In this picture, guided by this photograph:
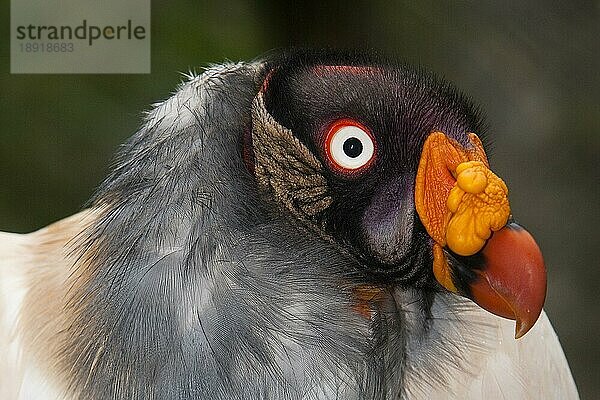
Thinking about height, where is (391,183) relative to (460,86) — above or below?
below

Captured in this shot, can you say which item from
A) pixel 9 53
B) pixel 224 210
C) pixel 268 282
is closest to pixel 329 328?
pixel 268 282

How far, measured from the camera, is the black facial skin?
1098mm

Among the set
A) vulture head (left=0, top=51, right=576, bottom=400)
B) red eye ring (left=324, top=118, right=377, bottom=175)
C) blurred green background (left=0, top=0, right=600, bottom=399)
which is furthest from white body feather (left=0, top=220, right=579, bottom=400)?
blurred green background (left=0, top=0, right=600, bottom=399)

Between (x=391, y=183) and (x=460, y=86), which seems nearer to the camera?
(x=391, y=183)

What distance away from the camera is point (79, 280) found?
48.2 inches

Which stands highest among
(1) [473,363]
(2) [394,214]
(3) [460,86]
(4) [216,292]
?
(3) [460,86]

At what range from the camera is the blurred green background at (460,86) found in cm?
277

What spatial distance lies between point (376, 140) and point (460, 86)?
6.08 feet

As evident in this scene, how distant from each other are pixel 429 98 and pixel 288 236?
0.82ft

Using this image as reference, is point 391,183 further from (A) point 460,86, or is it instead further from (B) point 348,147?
(A) point 460,86

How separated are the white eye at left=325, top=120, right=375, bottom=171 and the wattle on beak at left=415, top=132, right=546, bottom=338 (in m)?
0.07

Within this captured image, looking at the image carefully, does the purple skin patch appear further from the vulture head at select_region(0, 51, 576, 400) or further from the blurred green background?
the blurred green background

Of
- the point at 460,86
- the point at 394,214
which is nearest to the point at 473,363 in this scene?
the point at 394,214

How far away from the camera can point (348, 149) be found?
1092 millimetres
